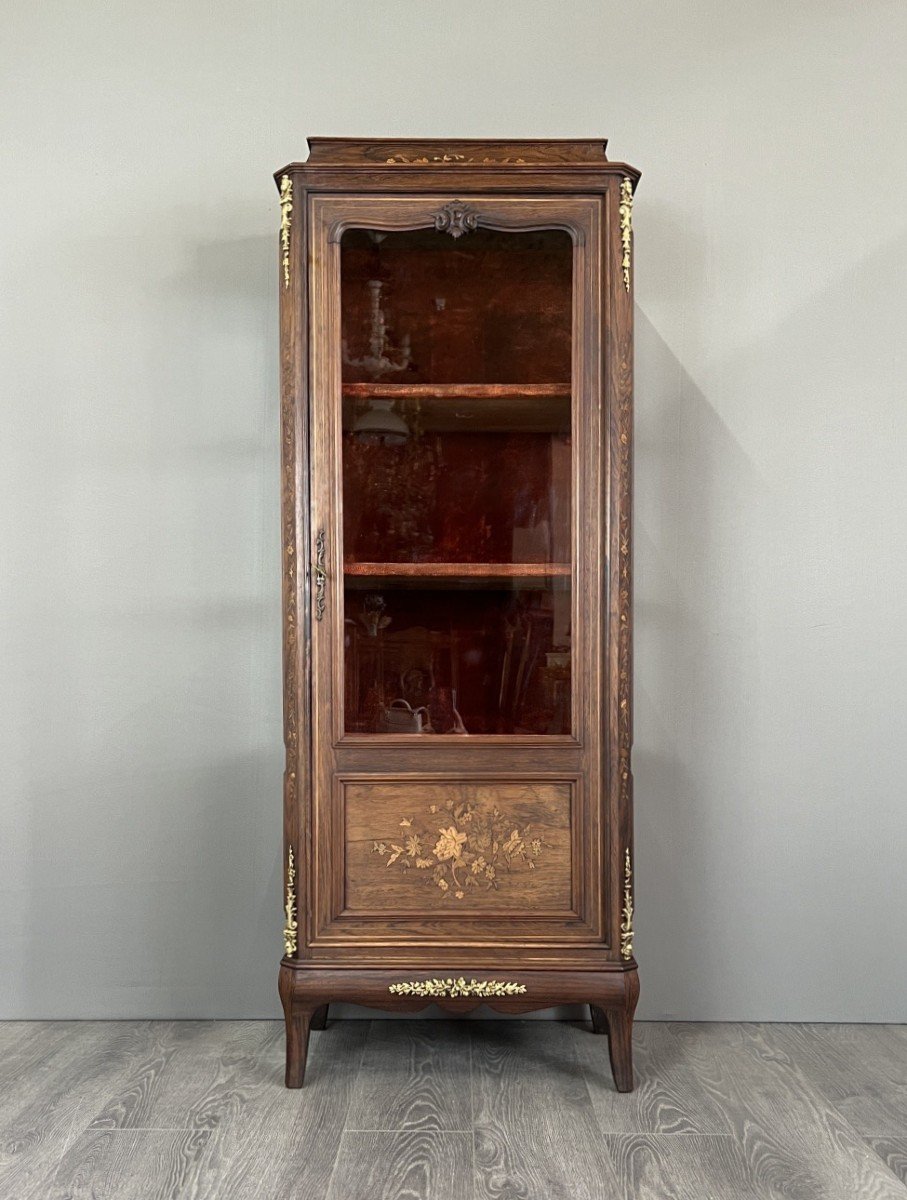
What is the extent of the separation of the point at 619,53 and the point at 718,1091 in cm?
219

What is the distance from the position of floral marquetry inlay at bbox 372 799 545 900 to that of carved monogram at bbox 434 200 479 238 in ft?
3.50

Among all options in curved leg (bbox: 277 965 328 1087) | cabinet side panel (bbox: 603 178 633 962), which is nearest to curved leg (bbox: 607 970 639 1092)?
cabinet side panel (bbox: 603 178 633 962)

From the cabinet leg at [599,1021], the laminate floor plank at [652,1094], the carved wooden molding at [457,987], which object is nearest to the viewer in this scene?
the laminate floor plank at [652,1094]

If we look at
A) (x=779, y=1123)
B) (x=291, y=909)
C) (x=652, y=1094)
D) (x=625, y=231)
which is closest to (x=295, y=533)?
(x=291, y=909)

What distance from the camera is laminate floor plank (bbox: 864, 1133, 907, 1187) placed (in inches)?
69.5

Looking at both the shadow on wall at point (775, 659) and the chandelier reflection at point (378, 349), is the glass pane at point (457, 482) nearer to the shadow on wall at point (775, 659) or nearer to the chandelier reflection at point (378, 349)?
the chandelier reflection at point (378, 349)

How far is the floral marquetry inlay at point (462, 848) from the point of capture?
2066mm

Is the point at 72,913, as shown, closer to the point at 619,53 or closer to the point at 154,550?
the point at 154,550

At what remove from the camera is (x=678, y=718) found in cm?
250

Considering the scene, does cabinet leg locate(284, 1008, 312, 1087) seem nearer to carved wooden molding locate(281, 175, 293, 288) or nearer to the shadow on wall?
the shadow on wall

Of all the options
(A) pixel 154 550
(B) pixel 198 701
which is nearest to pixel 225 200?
(A) pixel 154 550

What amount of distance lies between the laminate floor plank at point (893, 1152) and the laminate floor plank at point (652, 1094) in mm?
241

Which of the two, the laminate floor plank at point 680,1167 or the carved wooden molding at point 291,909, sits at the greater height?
the carved wooden molding at point 291,909

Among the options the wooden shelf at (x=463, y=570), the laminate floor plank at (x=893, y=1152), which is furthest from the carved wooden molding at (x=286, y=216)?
the laminate floor plank at (x=893, y=1152)
